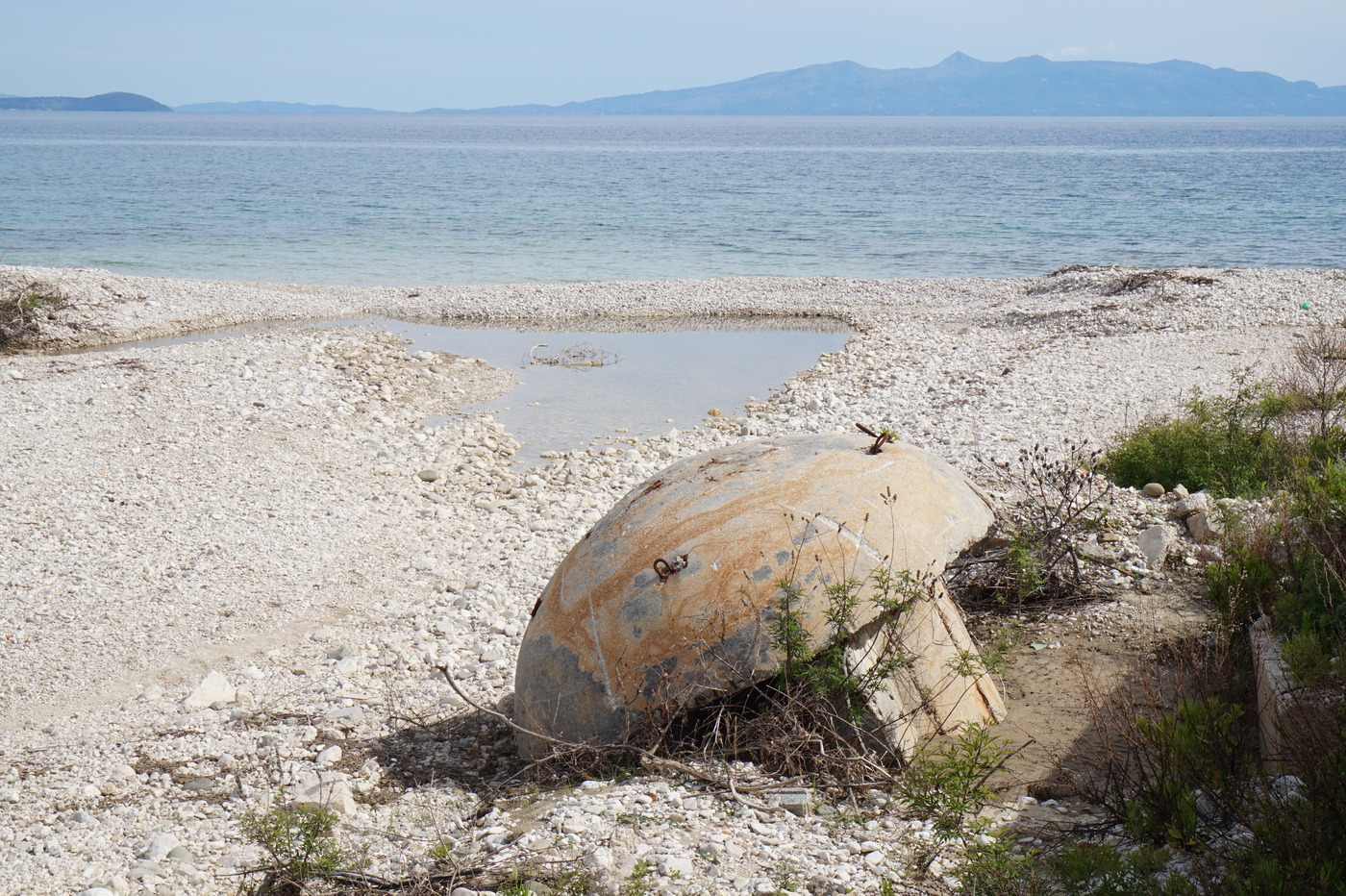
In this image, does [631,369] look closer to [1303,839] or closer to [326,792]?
[326,792]

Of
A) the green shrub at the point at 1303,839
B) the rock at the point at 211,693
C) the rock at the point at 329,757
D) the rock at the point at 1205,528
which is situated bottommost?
the rock at the point at 211,693

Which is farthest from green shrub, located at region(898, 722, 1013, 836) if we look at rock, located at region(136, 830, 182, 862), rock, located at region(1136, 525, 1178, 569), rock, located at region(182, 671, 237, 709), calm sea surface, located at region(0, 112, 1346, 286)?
calm sea surface, located at region(0, 112, 1346, 286)

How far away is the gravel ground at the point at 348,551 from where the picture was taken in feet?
12.8

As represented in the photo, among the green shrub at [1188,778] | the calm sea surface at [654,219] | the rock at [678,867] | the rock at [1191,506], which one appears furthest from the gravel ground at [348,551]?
the calm sea surface at [654,219]

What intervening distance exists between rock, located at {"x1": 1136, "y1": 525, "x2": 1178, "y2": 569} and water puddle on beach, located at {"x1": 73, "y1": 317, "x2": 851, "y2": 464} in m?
6.98

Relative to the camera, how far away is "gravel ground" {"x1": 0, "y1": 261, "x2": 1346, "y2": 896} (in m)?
3.91

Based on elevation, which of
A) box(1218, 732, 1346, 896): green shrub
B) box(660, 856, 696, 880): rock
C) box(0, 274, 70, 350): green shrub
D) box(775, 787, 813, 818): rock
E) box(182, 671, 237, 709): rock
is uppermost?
box(0, 274, 70, 350): green shrub

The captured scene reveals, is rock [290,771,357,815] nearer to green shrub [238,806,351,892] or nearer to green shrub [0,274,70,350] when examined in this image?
green shrub [238,806,351,892]

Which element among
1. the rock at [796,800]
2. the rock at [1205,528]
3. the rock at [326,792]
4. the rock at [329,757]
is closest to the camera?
the rock at [796,800]

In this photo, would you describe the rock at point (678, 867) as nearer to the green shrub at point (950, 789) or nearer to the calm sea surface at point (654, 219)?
the green shrub at point (950, 789)

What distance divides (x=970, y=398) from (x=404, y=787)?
391 inches

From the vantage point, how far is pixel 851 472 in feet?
15.3

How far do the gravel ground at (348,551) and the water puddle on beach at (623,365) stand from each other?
65 centimetres

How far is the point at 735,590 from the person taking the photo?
415 centimetres
